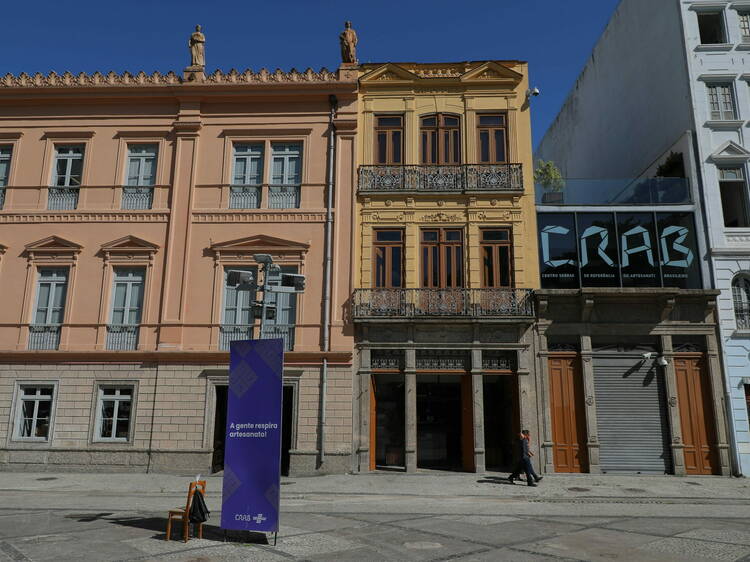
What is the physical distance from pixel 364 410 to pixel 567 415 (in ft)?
19.9

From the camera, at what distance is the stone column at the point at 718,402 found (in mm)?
17297

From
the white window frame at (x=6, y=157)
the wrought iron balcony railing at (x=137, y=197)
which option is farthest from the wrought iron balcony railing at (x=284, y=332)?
the white window frame at (x=6, y=157)

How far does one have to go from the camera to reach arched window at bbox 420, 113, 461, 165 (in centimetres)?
2008

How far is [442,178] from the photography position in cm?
1975

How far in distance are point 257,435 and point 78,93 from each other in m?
16.4

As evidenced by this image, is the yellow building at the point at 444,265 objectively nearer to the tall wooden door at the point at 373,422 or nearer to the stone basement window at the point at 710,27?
the tall wooden door at the point at 373,422

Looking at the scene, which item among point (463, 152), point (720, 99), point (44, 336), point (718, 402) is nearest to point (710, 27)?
point (720, 99)

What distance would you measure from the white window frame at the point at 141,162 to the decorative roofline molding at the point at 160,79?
6.65 feet

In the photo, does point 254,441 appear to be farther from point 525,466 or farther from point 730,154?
point 730,154

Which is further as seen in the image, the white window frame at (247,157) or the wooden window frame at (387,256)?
the white window frame at (247,157)

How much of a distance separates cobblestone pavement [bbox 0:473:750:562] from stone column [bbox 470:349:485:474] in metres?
0.68

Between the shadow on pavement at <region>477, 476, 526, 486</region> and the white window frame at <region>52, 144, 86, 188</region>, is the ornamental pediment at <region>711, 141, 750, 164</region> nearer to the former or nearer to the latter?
the shadow on pavement at <region>477, 476, 526, 486</region>

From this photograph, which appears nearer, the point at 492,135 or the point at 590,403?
the point at 590,403

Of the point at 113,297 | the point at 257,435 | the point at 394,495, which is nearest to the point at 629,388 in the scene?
the point at 394,495
